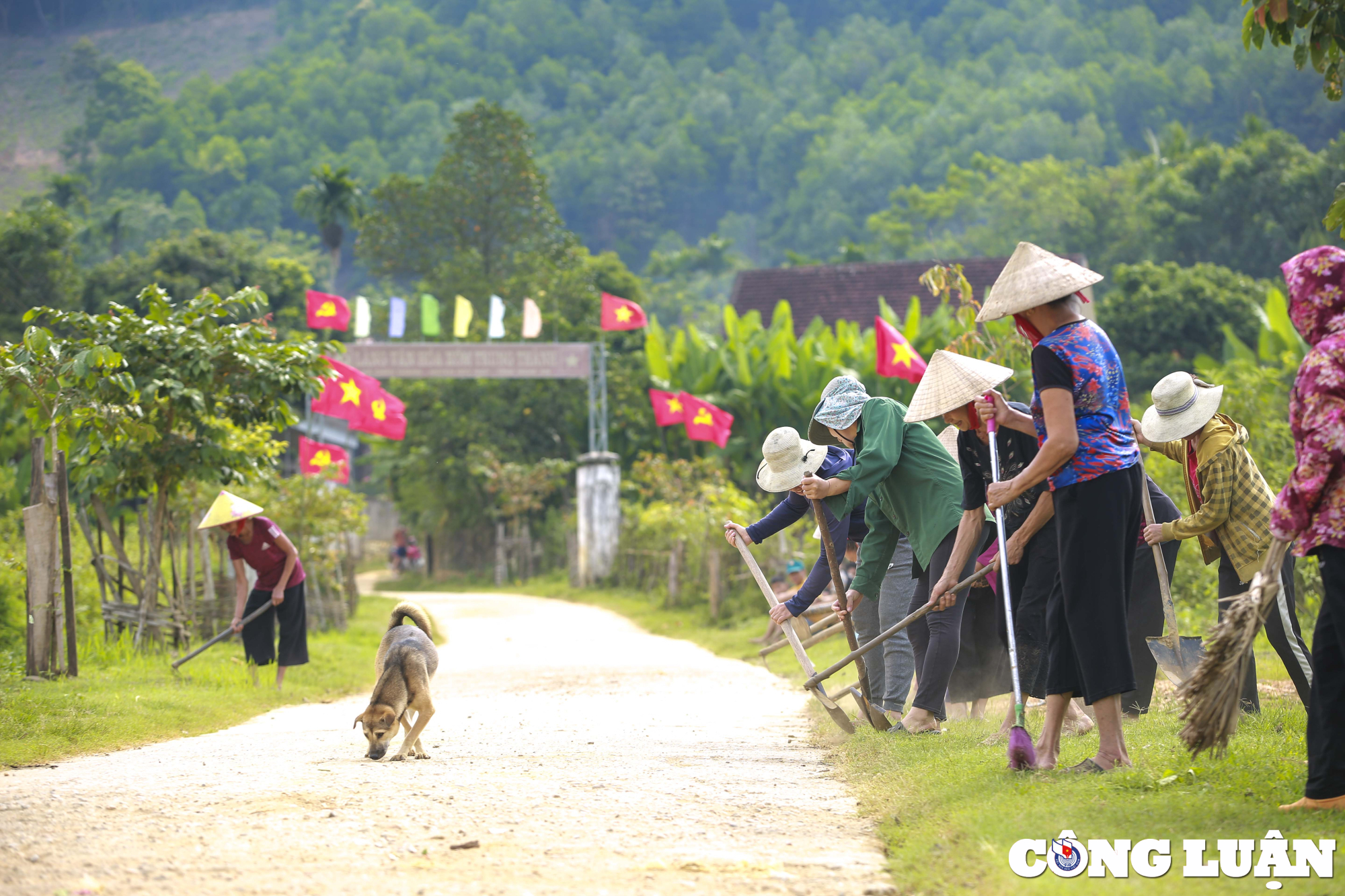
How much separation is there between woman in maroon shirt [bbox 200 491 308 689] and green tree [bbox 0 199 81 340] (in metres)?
25.9

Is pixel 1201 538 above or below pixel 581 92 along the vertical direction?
below

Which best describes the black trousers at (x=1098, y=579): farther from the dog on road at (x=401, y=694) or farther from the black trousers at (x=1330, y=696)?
the dog on road at (x=401, y=694)

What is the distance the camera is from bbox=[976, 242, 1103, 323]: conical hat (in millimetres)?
4793

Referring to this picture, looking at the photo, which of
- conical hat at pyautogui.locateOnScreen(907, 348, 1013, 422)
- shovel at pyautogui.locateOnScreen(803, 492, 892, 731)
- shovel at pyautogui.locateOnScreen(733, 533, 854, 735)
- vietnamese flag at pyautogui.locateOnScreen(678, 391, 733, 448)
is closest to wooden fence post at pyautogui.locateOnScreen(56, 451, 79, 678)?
shovel at pyautogui.locateOnScreen(733, 533, 854, 735)

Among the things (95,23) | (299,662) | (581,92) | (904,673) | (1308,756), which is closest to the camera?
(1308,756)

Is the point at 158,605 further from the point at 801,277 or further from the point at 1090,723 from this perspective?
the point at 801,277

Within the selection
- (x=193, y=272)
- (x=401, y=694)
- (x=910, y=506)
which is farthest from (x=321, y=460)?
(x=193, y=272)

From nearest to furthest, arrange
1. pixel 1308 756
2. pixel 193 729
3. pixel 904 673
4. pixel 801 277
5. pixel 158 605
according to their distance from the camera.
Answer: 1. pixel 1308 756
2. pixel 904 673
3. pixel 193 729
4. pixel 158 605
5. pixel 801 277

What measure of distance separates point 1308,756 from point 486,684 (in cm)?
768

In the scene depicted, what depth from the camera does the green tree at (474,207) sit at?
122ft

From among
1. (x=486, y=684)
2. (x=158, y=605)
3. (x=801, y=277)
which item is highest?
(x=801, y=277)

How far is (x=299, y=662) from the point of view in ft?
32.8

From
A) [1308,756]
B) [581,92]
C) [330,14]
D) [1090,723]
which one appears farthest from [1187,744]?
[330,14]

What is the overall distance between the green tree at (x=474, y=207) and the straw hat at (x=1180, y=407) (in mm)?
30839
